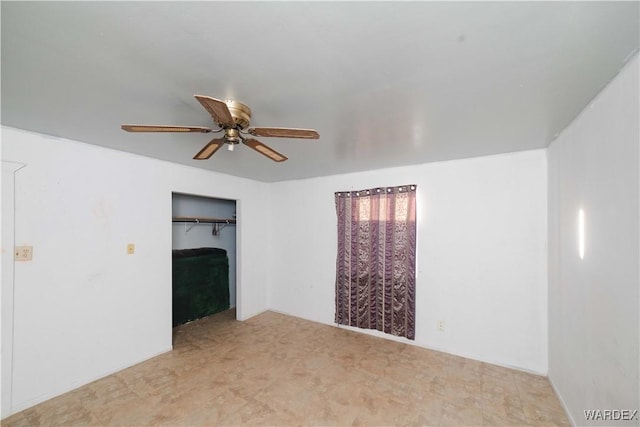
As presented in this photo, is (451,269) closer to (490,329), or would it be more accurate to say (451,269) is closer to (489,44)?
(490,329)

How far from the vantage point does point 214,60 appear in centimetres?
115

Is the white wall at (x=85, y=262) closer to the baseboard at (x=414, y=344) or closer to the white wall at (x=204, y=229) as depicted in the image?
the white wall at (x=204, y=229)

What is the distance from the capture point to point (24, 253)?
2.08 meters

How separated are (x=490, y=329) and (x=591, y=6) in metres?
2.83

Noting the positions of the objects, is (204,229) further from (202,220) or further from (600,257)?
(600,257)

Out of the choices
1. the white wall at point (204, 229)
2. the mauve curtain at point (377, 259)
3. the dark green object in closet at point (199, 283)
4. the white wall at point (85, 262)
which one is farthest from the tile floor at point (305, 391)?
the white wall at point (204, 229)

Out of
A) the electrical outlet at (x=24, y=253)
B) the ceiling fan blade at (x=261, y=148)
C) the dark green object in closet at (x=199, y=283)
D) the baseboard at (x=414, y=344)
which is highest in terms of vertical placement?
the ceiling fan blade at (x=261, y=148)

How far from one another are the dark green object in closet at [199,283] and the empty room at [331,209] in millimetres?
47

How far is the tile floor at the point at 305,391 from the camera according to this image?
1960 mm

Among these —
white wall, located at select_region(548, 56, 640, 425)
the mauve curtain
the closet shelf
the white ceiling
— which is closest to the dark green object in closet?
the closet shelf

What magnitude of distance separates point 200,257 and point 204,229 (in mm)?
633

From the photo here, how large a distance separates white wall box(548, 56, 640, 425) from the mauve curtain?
136cm

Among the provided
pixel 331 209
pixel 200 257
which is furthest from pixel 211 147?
pixel 200 257

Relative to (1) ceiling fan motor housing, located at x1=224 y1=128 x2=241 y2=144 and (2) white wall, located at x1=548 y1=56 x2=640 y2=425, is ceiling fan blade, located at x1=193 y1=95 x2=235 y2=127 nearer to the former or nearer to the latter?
(1) ceiling fan motor housing, located at x1=224 y1=128 x2=241 y2=144
